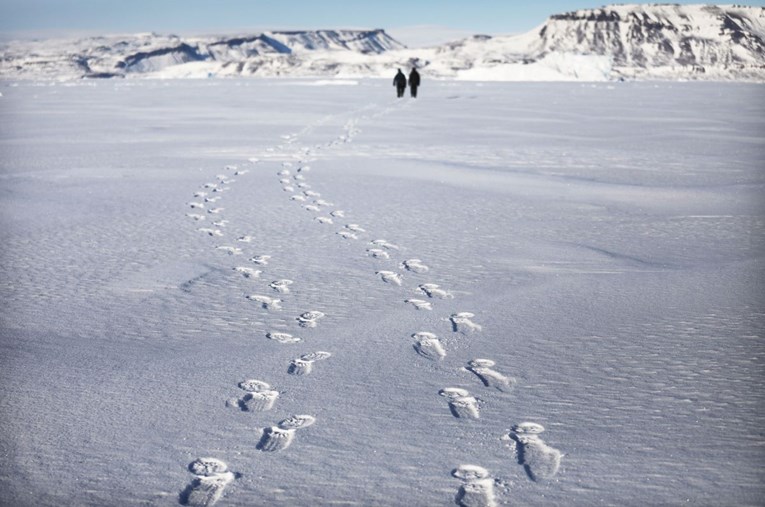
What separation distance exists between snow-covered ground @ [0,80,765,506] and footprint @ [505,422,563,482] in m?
0.01

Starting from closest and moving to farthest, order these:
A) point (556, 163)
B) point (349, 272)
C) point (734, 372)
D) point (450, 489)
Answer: point (450, 489)
point (734, 372)
point (349, 272)
point (556, 163)

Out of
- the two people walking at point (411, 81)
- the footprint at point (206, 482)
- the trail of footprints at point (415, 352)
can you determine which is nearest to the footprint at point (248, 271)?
the trail of footprints at point (415, 352)

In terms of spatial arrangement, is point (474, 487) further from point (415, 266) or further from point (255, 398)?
point (415, 266)

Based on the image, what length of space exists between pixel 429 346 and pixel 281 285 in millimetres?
1513

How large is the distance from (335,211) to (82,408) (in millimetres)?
4915

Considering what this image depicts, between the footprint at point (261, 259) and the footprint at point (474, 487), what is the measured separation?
11.2 ft

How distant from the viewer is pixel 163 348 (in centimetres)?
394

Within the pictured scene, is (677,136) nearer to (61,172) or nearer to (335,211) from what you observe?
(335,211)

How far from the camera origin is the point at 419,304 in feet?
15.5

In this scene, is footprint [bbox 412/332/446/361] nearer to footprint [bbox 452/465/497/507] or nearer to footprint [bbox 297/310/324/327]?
footprint [bbox 297/310/324/327]

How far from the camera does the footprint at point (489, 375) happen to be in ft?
11.2

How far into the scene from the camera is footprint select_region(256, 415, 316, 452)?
2.81 metres

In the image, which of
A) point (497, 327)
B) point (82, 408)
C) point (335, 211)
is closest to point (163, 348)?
point (82, 408)

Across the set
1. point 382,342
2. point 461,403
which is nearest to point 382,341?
point 382,342
